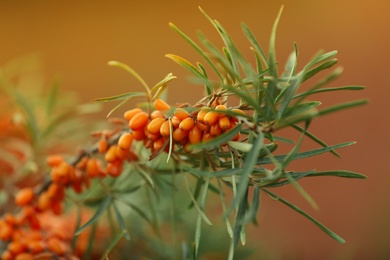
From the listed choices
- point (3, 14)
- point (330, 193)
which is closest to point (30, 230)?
point (330, 193)

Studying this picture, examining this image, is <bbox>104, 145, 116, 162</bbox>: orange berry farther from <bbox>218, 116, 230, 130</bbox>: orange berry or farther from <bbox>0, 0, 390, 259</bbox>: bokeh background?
<bbox>0, 0, 390, 259</bbox>: bokeh background

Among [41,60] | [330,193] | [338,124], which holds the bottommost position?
[330,193]

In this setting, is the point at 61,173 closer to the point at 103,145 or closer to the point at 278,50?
the point at 103,145

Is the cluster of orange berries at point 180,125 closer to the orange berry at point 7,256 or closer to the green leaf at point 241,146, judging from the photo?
the green leaf at point 241,146

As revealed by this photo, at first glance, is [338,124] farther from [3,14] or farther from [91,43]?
[3,14]

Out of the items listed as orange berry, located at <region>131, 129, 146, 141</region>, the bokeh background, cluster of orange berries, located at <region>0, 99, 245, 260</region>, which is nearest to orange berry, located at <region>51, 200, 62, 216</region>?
cluster of orange berries, located at <region>0, 99, 245, 260</region>

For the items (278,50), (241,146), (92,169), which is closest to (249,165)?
(241,146)
